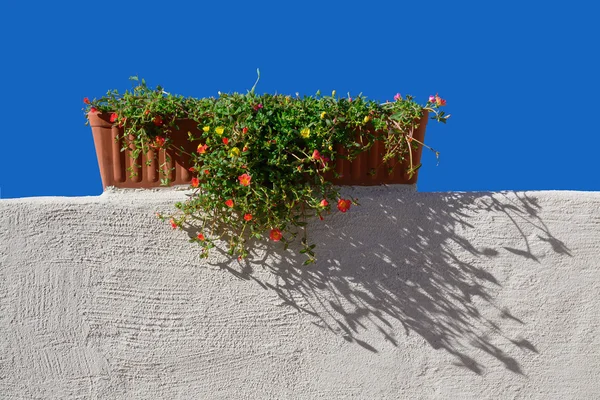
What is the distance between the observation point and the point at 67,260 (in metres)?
3.75

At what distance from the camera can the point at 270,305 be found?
375cm

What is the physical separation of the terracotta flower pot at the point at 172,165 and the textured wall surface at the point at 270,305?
2.9 inches

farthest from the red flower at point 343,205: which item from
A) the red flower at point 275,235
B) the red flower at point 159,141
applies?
the red flower at point 159,141

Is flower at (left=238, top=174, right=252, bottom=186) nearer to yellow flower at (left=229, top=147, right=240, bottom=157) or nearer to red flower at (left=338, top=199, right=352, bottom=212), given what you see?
yellow flower at (left=229, top=147, right=240, bottom=157)

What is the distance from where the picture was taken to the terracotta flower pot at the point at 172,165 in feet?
12.3

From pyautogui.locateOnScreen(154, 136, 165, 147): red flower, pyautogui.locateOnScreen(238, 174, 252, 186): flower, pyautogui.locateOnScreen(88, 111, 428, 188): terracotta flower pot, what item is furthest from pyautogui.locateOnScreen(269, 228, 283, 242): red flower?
pyautogui.locateOnScreen(154, 136, 165, 147): red flower

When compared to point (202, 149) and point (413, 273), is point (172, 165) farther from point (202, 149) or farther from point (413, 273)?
point (413, 273)

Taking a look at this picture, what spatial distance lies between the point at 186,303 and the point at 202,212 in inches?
19.7

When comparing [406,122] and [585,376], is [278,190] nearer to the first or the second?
[406,122]

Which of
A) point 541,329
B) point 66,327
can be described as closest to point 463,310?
point 541,329

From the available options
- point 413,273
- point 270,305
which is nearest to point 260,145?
point 270,305

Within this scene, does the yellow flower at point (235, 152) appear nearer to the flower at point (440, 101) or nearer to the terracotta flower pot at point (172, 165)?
the terracotta flower pot at point (172, 165)

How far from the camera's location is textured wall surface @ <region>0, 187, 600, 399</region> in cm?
374

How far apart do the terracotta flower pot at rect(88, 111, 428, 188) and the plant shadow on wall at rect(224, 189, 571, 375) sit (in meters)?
0.12
